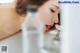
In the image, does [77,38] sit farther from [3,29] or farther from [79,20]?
[3,29]

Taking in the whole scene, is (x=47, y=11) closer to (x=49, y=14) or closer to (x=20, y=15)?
(x=49, y=14)

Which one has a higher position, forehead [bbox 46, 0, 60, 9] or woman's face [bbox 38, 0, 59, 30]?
forehead [bbox 46, 0, 60, 9]

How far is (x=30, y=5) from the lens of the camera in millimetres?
701

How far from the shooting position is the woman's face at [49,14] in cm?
75

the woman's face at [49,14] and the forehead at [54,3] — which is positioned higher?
the forehead at [54,3]

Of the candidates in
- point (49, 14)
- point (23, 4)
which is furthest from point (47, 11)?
point (23, 4)

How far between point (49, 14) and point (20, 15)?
143 mm

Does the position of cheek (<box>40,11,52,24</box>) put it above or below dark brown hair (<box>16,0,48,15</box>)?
below

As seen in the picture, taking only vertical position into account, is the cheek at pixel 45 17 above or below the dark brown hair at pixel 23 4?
below

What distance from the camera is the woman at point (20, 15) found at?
73cm

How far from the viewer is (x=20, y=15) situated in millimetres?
757

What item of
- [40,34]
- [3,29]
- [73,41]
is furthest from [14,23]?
[73,41]

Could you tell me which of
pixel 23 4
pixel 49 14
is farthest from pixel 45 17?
pixel 23 4

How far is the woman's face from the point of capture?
75cm
